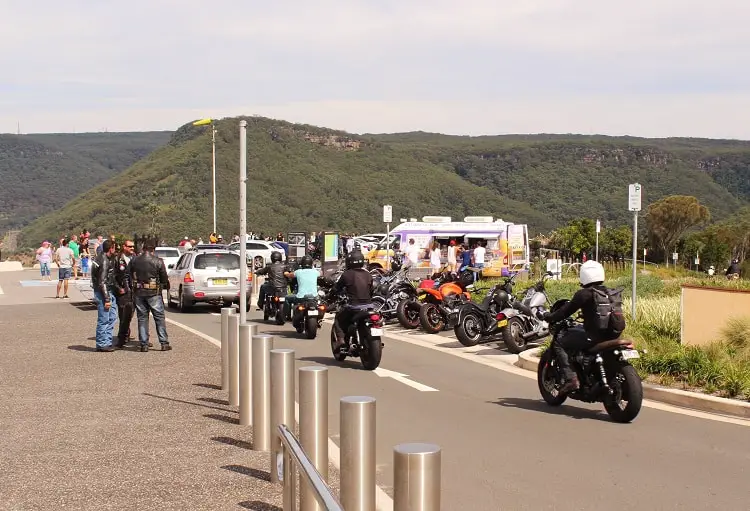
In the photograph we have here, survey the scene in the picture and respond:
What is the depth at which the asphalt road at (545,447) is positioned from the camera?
6801mm

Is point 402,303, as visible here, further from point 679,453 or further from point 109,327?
point 679,453

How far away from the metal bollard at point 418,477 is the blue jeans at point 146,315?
1197 centimetres

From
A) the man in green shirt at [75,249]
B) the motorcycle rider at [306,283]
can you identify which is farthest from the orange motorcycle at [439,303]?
the man in green shirt at [75,249]

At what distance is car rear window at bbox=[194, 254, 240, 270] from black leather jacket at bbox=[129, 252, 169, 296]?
8659 millimetres

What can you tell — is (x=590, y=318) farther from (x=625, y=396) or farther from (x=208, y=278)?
(x=208, y=278)

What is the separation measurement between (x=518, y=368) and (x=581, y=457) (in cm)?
Answer: 602

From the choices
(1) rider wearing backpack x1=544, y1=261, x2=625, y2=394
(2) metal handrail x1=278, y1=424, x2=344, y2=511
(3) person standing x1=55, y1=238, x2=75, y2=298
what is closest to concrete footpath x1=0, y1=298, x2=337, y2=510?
(2) metal handrail x1=278, y1=424, x2=344, y2=511

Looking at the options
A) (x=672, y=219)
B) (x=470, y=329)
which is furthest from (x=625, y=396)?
(x=672, y=219)

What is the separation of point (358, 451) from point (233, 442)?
359cm

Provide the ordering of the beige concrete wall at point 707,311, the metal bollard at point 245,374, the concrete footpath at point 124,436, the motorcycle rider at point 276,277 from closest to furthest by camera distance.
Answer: the concrete footpath at point 124,436
the metal bollard at point 245,374
the beige concrete wall at point 707,311
the motorcycle rider at point 276,277

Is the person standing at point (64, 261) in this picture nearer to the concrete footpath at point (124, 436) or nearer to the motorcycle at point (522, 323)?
the concrete footpath at point (124, 436)

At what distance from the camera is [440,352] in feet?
52.0

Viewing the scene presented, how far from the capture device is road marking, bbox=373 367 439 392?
11.9m

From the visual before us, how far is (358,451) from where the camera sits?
4.79 m
